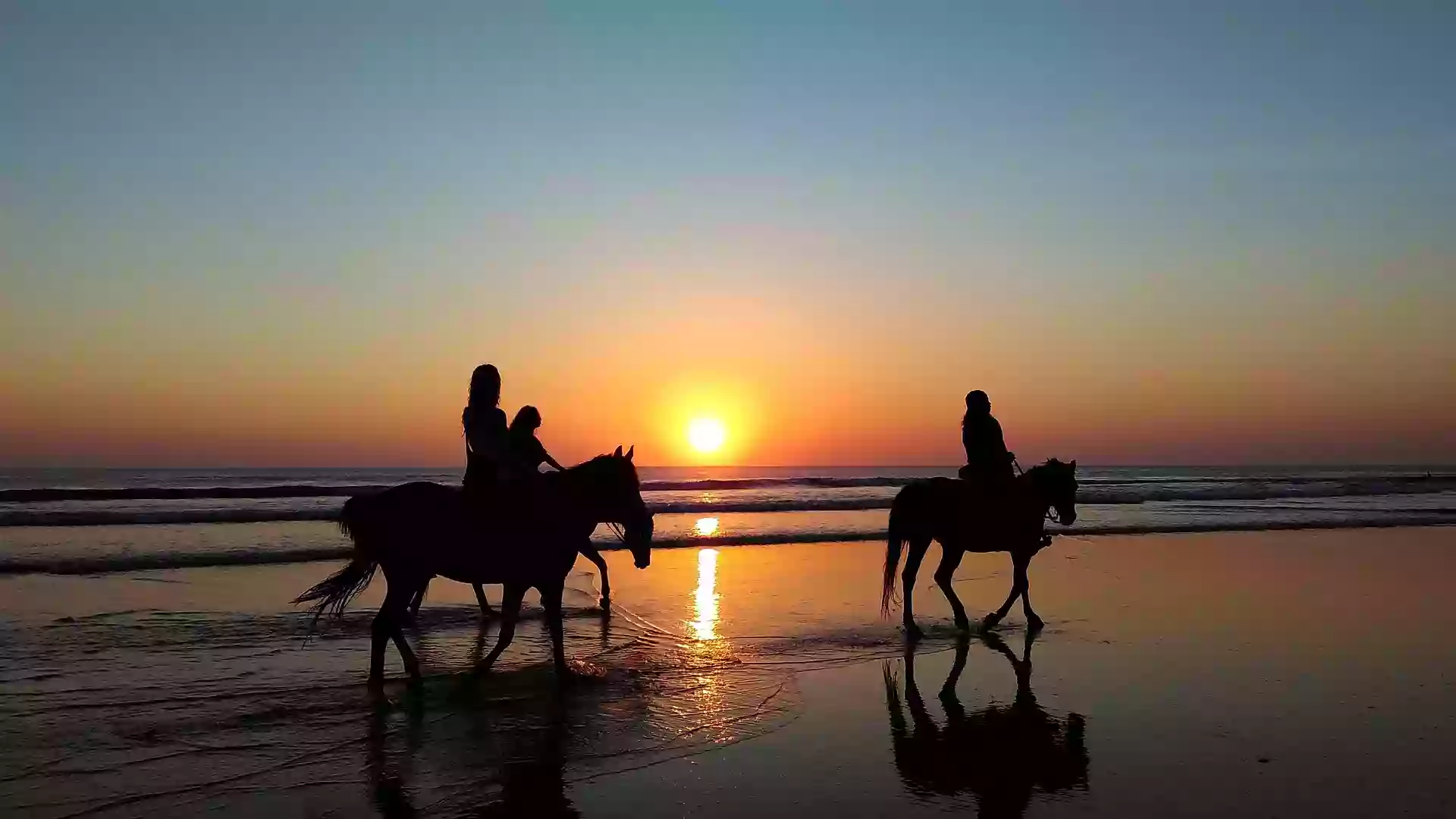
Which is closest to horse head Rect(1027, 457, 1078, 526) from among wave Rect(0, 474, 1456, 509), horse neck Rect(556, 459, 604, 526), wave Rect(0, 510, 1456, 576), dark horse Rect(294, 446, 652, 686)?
dark horse Rect(294, 446, 652, 686)

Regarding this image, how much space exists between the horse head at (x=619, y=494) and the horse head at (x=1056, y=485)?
4.45 metres

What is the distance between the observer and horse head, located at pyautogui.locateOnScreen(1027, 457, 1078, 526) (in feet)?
32.3

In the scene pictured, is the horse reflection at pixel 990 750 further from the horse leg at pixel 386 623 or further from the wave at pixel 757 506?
the wave at pixel 757 506

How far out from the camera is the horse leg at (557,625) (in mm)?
7180

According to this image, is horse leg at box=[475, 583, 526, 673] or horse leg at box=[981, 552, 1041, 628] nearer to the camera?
horse leg at box=[475, 583, 526, 673]

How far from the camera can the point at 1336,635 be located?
8781 mm

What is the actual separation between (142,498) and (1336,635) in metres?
32.8

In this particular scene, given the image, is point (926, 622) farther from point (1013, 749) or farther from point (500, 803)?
point (500, 803)

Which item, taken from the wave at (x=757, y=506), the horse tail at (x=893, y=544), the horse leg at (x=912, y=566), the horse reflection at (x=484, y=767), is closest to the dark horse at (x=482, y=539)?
the horse reflection at (x=484, y=767)

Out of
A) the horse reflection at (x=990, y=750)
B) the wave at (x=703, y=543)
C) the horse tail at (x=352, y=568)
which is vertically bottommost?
the horse reflection at (x=990, y=750)

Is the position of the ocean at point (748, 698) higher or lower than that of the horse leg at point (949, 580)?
lower

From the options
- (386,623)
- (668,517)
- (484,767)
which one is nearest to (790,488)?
(668,517)

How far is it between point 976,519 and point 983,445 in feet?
2.45

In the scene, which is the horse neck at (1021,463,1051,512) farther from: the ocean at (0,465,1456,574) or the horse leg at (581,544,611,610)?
the ocean at (0,465,1456,574)
